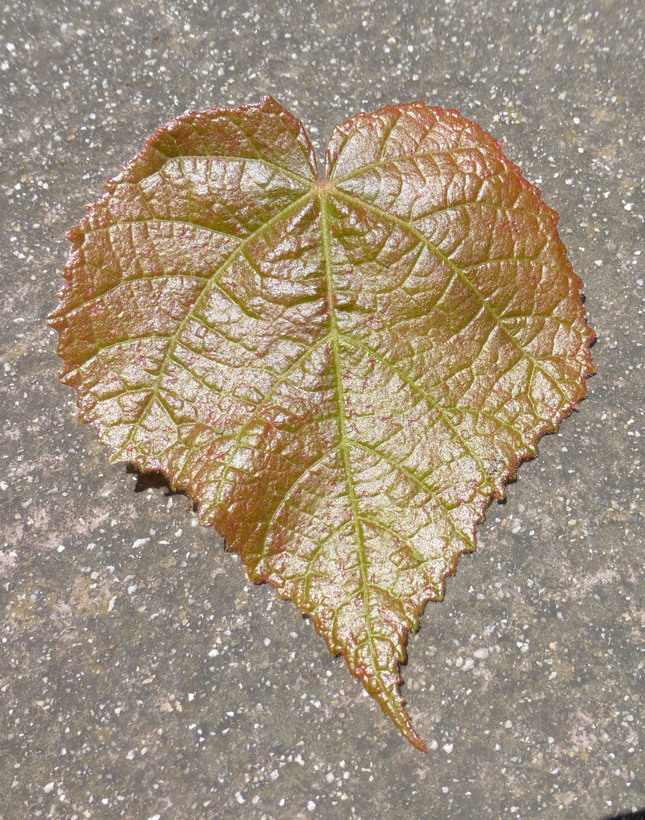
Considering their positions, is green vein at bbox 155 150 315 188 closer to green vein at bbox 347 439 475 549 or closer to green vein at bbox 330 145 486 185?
green vein at bbox 330 145 486 185

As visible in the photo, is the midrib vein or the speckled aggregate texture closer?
the midrib vein

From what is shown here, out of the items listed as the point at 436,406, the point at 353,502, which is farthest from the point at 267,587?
the point at 436,406

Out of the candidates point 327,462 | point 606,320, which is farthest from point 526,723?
point 606,320

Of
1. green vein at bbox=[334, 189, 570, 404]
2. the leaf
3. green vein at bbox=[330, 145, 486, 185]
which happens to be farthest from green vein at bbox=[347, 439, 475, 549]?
green vein at bbox=[330, 145, 486, 185]

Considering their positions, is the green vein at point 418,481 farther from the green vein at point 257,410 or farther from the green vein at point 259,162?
the green vein at point 259,162

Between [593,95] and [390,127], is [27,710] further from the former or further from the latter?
[593,95]

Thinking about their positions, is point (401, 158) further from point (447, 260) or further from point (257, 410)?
point (257, 410)
